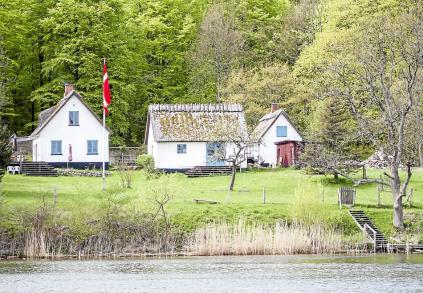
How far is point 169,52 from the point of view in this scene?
292 feet

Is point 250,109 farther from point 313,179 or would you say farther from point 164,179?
point 164,179

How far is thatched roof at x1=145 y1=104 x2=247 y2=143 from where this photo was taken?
7375cm

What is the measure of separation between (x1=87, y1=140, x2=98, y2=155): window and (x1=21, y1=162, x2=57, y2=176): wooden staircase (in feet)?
20.5

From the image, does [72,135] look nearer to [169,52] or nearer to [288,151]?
[288,151]

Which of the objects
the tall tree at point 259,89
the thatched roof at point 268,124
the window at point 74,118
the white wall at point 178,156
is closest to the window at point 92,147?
the window at point 74,118

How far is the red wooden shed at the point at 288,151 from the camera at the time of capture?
72.8 meters

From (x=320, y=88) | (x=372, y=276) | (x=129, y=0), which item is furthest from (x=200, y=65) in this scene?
(x=372, y=276)

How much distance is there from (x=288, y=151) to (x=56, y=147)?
17.9m

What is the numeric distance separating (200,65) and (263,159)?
14.3 meters

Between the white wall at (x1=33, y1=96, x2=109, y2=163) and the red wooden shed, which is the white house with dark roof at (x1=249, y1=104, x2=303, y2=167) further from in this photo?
the white wall at (x1=33, y1=96, x2=109, y2=163)

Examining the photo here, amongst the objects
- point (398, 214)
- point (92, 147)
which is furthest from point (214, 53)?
point (398, 214)

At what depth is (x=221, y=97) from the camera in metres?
85.8

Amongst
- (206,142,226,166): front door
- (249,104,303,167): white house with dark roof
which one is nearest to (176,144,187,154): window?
(206,142,226,166): front door

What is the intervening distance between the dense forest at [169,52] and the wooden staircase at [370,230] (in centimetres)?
2392
